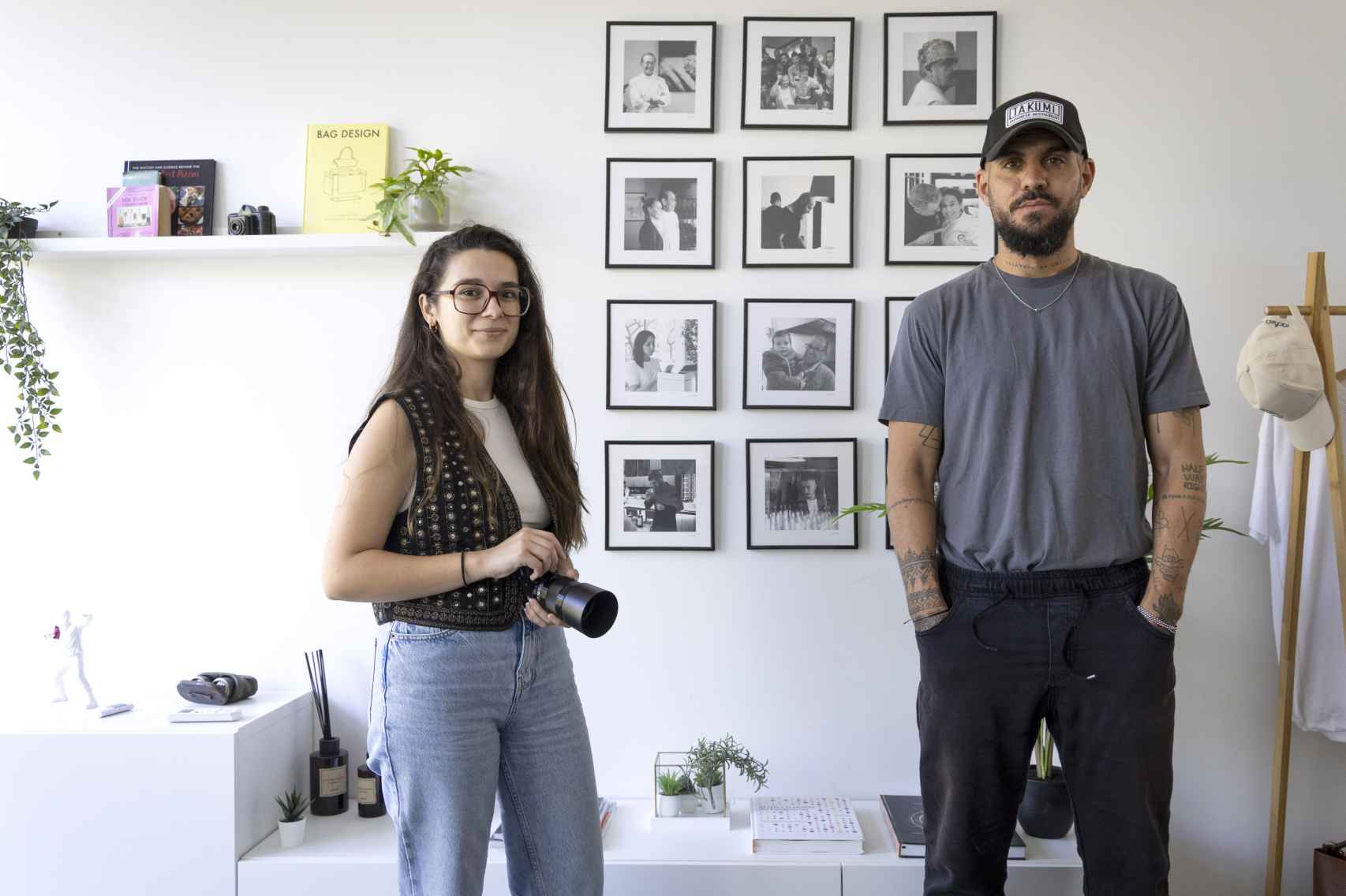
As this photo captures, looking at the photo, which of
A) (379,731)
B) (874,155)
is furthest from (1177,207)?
(379,731)

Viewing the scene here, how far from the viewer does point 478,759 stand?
5.08ft

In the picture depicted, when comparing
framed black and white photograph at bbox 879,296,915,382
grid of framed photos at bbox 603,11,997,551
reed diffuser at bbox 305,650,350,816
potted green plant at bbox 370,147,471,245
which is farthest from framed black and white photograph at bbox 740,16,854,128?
reed diffuser at bbox 305,650,350,816

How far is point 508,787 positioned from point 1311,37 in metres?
2.70

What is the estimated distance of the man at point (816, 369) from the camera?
8.73 feet

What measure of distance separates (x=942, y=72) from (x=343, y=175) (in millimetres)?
1609

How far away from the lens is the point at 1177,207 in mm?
2627

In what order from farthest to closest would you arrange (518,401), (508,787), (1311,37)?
(1311,37), (518,401), (508,787)

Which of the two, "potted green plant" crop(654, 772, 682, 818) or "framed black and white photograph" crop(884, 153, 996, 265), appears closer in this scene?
"potted green plant" crop(654, 772, 682, 818)

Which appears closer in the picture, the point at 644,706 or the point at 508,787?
the point at 508,787

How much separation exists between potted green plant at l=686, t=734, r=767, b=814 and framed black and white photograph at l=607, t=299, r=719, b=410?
2.90ft

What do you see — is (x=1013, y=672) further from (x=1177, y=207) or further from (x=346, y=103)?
(x=346, y=103)

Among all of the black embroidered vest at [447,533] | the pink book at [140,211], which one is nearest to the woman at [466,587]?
the black embroidered vest at [447,533]

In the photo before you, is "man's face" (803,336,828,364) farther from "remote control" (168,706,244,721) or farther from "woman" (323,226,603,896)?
"remote control" (168,706,244,721)

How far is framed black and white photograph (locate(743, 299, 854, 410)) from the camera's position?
2.66 m
